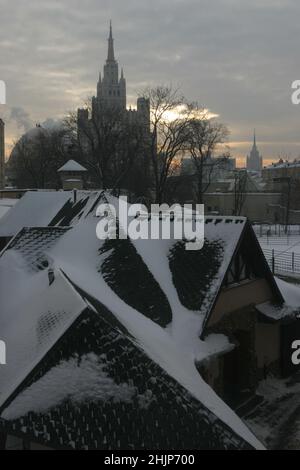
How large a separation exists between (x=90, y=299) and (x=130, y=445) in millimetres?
3418

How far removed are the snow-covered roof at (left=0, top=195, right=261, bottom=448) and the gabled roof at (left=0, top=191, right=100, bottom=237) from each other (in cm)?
123

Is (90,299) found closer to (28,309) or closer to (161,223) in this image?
(28,309)

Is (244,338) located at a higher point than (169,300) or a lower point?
lower

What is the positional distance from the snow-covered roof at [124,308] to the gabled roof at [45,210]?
123 cm

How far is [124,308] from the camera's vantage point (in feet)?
37.7

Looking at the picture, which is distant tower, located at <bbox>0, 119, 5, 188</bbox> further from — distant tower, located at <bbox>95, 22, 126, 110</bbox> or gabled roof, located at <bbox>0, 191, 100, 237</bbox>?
distant tower, located at <bbox>95, 22, 126, 110</bbox>

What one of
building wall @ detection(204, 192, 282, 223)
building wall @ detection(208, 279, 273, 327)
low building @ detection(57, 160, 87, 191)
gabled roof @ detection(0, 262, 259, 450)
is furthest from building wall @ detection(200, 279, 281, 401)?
building wall @ detection(204, 192, 282, 223)

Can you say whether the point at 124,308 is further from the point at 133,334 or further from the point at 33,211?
the point at 33,211

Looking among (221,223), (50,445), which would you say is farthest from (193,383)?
(221,223)

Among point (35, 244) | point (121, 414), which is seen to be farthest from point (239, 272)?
point (121, 414)

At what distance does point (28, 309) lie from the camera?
11.0 m

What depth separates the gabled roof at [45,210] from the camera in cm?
1792

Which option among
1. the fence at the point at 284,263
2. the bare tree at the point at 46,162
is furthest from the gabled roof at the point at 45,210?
the bare tree at the point at 46,162

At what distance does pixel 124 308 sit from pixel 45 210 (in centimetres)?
886
